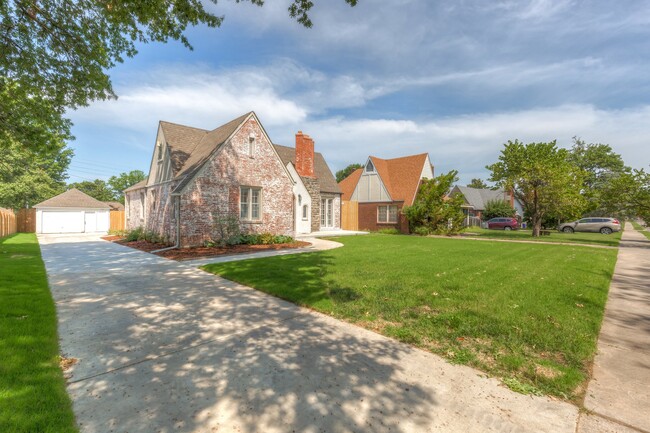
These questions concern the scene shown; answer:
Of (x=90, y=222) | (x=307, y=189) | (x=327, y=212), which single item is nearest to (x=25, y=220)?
(x=90, y=222)

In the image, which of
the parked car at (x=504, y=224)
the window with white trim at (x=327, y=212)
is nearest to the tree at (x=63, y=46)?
the window with white trim at (x=327, y=212)

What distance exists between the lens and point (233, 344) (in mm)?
4145

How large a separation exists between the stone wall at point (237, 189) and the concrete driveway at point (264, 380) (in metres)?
9.21

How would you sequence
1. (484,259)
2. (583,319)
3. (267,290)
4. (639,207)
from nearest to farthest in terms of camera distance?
(583,319) < (267,290) < (484,259) < (639,207)

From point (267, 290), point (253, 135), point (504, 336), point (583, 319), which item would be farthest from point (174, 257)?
point (583, 319)

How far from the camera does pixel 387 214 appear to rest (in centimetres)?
2742

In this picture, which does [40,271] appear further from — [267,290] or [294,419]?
[294,419]

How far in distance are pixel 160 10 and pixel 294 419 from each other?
924 cm

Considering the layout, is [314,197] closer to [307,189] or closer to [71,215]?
[307,189]

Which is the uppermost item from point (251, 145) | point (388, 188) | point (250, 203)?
point (251, 145)

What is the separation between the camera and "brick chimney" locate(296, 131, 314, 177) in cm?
2288

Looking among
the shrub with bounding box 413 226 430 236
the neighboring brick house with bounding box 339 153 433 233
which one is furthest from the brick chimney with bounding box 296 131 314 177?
the shrub with bounding box 413 226 430 236

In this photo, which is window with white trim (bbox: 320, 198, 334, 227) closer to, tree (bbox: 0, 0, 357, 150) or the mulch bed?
the mulch bed

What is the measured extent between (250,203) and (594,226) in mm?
36851
